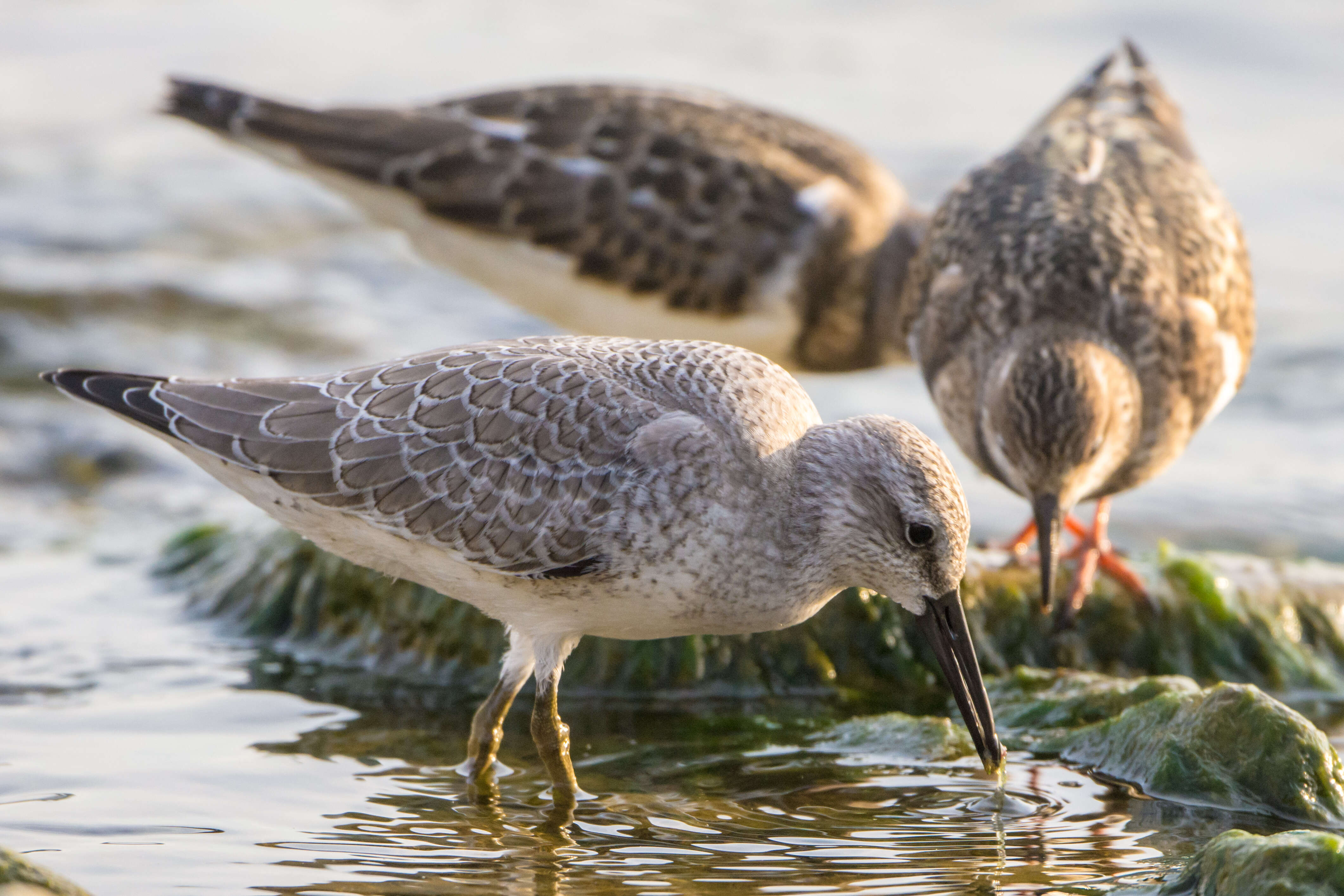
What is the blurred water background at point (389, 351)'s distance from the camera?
476 cm

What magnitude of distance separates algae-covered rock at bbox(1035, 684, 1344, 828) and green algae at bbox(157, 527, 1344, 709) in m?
1.03

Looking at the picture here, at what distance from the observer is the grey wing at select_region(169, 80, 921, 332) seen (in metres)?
8.73

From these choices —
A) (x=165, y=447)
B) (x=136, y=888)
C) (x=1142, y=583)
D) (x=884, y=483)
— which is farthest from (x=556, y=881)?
(x=165, y=447)

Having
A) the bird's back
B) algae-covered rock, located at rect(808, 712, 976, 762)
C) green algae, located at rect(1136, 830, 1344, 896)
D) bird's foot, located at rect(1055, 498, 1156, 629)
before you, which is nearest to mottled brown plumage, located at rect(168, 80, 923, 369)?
the bird's back

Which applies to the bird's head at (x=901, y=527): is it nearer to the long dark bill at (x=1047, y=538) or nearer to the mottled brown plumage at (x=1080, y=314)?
the long dark bill at (x=1047, y=538)

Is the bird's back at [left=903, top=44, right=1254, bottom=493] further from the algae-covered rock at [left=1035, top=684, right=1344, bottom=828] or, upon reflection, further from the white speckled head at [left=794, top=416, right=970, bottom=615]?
the white speckled head at [left=794, top=416, right=970, bottom=615]

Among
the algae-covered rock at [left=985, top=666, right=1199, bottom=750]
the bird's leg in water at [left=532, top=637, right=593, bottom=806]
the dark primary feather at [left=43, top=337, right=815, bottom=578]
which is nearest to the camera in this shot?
the dark primary feather at [left=43, top=337, right=815, bottom=578]

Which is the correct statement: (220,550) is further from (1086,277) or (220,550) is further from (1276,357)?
(1276,357)

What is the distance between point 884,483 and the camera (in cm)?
479

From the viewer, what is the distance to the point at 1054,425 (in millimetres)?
6082

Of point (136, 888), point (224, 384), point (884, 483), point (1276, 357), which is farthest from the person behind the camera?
point (1276, 357)

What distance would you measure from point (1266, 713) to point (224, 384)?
141 inches

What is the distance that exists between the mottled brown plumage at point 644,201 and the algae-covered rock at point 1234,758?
3733 mm

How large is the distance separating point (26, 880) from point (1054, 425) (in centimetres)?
390
